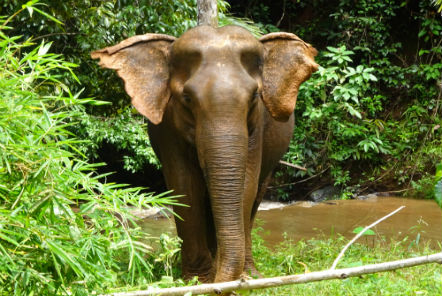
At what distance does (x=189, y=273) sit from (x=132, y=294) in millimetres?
2627

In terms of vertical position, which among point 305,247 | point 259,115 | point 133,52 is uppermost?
point 133,52

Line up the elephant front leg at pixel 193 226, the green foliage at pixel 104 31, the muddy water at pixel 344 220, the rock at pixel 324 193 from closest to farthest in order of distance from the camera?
1. the elephant front leg at pixel 193 226
2. the green foliage at pixel 104 31
3. the muddy water at pixel 344 220
4. the rock at pixel 324 193

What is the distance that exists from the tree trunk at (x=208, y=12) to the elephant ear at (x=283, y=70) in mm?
1321

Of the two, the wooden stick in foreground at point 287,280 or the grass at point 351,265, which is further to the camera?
the grass at point 351,265

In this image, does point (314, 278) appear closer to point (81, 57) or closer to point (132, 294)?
point (132, 294)

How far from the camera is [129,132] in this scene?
868cm

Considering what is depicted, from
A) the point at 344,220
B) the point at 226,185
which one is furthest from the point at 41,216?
the point at 344,220

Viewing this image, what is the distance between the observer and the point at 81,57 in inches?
331

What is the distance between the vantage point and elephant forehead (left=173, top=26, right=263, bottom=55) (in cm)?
500

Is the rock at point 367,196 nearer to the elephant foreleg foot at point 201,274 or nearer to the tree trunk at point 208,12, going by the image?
the tree trunk at point 208,12

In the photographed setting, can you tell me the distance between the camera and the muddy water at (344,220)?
26.1ft

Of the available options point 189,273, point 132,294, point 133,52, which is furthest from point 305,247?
point 132,294

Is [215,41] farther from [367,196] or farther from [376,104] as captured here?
[376,104]

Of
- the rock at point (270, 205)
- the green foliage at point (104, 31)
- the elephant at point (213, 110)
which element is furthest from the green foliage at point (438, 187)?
the rock at point (270, 205)
